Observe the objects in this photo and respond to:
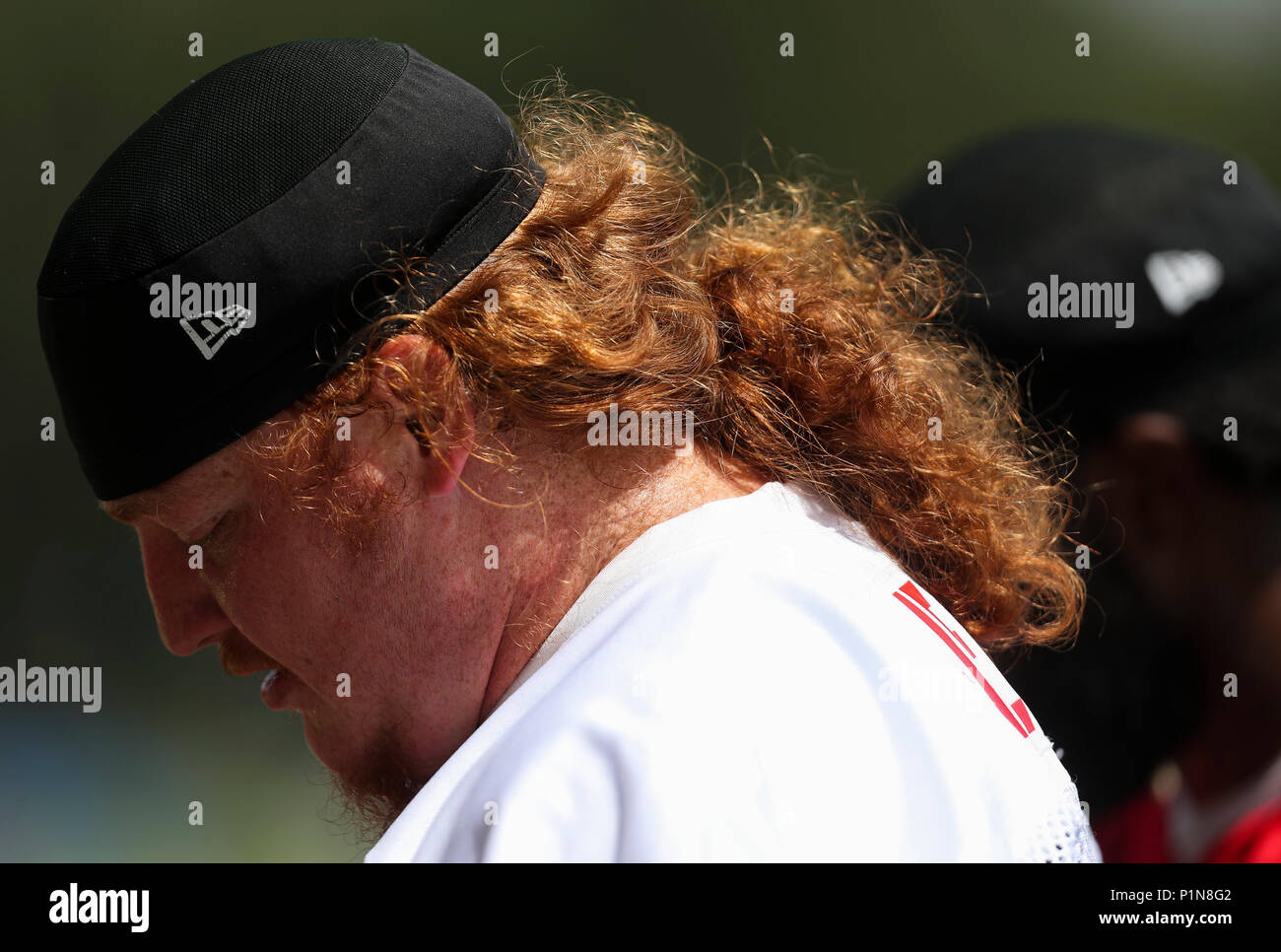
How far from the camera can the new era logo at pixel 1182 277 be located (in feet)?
10.6

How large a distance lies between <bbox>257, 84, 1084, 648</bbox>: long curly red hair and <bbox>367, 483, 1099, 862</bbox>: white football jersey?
297 millimetres

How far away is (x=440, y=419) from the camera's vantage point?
1.75 metres

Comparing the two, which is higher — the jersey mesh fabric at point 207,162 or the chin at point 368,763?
the jersey mesh fabric at point 207,162

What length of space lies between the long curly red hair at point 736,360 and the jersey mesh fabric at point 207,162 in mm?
232

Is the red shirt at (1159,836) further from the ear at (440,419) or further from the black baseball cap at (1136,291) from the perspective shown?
the ear at (440,419)

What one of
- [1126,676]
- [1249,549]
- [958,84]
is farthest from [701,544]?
[958,84]

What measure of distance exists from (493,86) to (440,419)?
15.4ft

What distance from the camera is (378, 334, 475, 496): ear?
5.73 ft

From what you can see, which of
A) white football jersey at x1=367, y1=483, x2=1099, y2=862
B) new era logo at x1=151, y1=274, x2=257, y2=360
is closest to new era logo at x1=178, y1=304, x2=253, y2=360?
new era logo at x1=151, y1=274, x2=257, y2=360

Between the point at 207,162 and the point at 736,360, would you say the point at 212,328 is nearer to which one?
the point at 207,162

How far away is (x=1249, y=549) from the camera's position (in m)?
2.97

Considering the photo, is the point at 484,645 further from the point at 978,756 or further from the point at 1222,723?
the point at 1222,723

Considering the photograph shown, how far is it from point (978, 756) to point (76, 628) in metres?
6.40

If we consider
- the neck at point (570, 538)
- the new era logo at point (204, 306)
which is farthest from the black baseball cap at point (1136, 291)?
the new era logo at point (204, 306)
